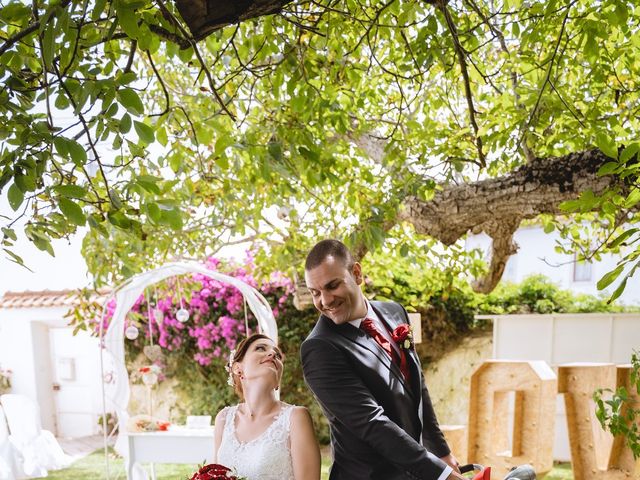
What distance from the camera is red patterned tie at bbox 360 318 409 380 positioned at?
2.52m

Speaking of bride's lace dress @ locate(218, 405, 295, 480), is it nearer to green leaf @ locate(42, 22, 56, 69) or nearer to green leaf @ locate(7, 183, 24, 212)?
green leaf @ locate(7, 183, 24, 212)

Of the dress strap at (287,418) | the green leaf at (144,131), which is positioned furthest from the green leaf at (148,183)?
the dress strap at (287,418)

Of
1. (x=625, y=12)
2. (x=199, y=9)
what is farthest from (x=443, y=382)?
(x=199, y=9)

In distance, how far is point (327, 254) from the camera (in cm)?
241

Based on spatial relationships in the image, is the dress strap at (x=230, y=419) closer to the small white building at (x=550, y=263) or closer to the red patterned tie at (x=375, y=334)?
the red patterned tie at (x=375, y=334)

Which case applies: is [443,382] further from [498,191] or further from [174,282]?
[498,191]

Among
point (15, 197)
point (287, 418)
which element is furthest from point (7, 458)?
point (15, 197)

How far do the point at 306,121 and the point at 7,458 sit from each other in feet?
18.4

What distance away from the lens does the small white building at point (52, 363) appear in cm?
1011

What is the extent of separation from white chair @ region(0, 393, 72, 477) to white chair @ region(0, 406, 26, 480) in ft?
0.56

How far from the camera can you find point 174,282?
Result: 241 inches

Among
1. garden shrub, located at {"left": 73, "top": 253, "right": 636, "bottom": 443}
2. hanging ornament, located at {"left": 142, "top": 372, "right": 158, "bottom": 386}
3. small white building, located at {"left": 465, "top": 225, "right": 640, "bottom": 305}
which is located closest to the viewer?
hanging ornament, located at {"left": 142, "top": 372, "right": 158, "bottom": 386}

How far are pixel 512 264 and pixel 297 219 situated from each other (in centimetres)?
829

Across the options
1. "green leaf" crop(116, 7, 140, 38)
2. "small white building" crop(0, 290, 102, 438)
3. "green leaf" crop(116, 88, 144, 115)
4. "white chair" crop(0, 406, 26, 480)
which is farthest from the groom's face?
"small white building" crop(0, 290, 102, 438)
